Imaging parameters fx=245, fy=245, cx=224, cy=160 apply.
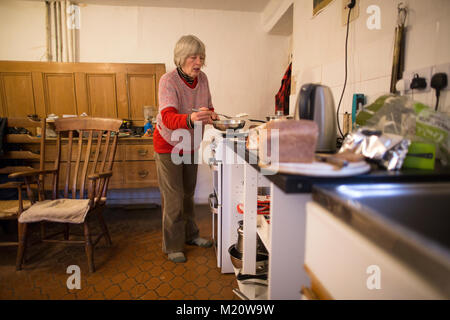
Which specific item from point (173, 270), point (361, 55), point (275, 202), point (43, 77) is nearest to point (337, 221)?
point (275, 202)

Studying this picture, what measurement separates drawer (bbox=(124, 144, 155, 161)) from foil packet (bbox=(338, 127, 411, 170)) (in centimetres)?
212

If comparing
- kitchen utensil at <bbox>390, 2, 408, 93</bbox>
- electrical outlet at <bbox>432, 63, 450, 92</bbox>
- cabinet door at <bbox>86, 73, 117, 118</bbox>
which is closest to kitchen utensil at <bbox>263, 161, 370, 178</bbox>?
electrical outlet at <bbox>432, 63, 450, 92</bbox>

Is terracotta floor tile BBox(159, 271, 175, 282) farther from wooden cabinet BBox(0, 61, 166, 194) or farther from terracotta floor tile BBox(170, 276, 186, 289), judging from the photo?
wooden cabinet BBox(0, 61, 166, 194)

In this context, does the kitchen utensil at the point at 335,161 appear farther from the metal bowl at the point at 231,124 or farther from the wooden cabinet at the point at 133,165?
the wooden cabinet at the point at 133,165

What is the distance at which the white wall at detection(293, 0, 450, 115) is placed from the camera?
3.21ft

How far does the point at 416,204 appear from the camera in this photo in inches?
23.4

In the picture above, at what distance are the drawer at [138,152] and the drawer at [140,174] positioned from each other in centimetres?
5

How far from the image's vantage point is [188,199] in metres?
2.00

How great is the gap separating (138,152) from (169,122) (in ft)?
3.81

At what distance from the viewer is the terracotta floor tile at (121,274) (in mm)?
1459
